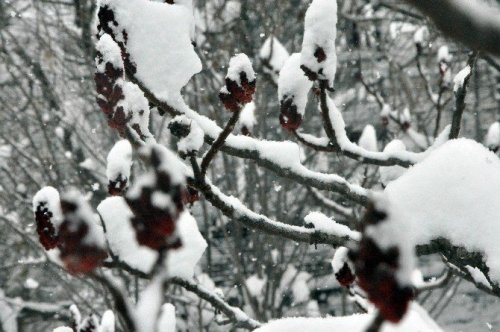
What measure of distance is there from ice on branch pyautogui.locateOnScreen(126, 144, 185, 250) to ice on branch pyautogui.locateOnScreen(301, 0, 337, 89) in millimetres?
1479

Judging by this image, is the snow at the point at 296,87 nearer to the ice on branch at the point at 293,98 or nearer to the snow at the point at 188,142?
the ice on branch at the point at 293,98

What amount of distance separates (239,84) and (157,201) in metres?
1.08

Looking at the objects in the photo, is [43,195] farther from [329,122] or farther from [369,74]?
[369,74]

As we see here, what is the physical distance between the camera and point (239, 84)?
5.38 feet

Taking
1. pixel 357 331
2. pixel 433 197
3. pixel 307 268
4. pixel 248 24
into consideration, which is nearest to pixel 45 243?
pixel 357 331

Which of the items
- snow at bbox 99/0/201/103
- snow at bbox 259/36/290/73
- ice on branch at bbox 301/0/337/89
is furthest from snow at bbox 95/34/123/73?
snow at bbox 259/36/290/73

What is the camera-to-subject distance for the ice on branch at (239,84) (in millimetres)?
1632

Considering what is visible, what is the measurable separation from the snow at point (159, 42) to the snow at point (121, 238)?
36 cm

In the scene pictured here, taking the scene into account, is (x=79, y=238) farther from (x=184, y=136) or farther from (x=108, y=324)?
(x=108, y=324)

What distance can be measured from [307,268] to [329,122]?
6976 millimetres

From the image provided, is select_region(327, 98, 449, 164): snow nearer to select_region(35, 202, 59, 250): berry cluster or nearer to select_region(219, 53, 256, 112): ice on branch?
select_region(219, 53, 256, 112): ice on branch

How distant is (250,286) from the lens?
770 cm

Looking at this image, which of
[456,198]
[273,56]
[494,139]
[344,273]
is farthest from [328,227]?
[273,56]

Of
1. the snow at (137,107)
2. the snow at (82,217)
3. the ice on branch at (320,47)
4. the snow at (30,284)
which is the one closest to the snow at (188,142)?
the snow at (137,107)
